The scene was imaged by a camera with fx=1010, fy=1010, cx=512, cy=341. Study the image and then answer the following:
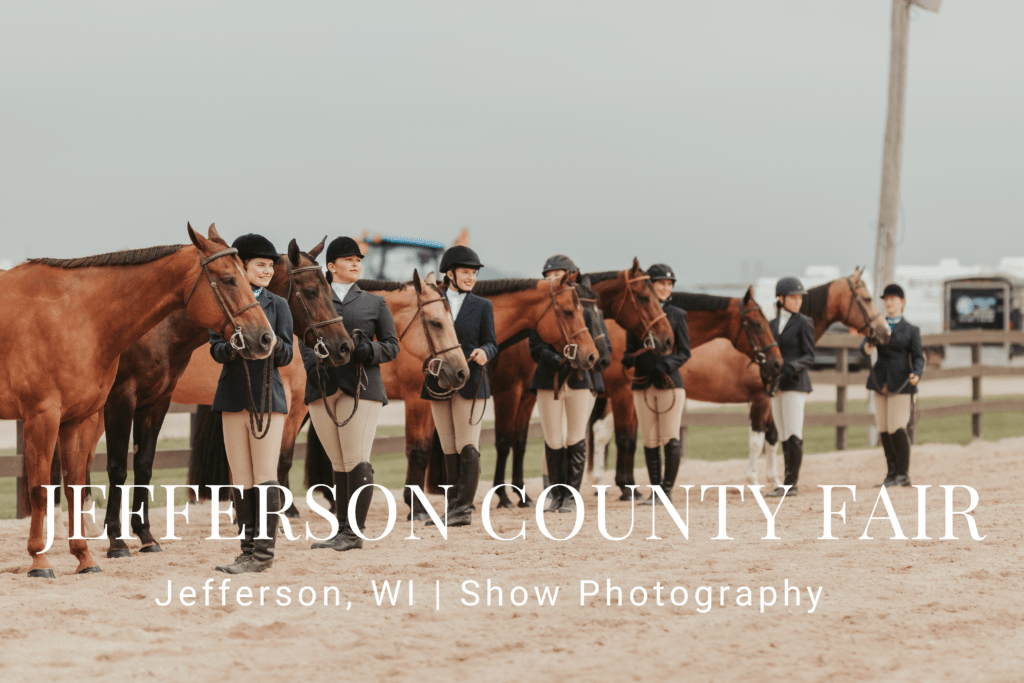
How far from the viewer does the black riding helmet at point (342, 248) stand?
5176 millimetres

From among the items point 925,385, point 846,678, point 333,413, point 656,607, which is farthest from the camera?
point 925,385

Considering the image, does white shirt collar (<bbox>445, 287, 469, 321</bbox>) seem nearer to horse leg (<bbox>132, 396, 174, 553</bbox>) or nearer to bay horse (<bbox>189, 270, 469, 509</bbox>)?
bay horse (<bbox>189, 270, 469, 509</bbox>)

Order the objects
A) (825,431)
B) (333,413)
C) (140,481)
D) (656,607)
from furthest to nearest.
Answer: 1. (825,431)
2. (140,481)
3. (333,413)
4. (656,607)

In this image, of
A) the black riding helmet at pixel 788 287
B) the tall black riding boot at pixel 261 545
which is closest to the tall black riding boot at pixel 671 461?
the black riding helmet at pixel 788 287

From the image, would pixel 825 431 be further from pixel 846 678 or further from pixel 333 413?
pixel 846 678

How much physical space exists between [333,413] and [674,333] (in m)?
3.05

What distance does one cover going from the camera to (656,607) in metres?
3.94

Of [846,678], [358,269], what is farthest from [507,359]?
[846,678]

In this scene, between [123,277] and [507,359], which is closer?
[123,277]

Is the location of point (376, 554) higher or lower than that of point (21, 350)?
lower

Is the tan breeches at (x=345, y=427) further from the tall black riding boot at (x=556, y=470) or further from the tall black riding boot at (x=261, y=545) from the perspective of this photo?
the tall black riding boot at (x=556, y=470)

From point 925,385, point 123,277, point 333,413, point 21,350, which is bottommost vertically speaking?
point 925,385

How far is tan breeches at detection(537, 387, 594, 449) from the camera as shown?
666 centimetres

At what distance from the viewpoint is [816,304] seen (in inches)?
344
